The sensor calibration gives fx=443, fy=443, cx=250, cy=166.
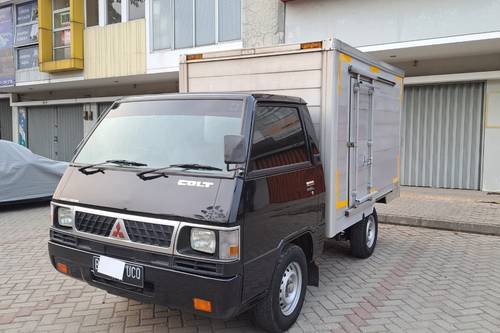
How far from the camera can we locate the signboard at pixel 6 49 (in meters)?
18.1

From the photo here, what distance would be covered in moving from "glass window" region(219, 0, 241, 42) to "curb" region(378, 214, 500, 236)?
6.78 meters

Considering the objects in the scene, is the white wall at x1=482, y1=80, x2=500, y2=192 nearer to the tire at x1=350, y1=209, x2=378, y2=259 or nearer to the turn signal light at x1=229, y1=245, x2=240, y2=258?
the tire at x1=350, y1=209, x2=378, y2=259

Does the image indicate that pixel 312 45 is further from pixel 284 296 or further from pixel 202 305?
pixel 202 305

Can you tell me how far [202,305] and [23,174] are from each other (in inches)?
285

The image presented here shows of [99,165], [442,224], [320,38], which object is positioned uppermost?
[320,38]

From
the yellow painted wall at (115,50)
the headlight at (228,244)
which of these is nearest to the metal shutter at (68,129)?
the yellow painted wall at (115,50)

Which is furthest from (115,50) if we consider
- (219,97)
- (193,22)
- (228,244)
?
(228,244)

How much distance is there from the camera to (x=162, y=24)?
13.6 meters

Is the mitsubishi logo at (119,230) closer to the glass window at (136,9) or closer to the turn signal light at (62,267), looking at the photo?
the turn signal light at (62,267)

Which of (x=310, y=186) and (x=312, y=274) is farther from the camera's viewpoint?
(x=312, y=274)

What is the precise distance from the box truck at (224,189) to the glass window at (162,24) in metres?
9.47

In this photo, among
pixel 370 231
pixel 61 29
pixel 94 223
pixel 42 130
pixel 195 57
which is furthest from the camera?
pixel 42 130

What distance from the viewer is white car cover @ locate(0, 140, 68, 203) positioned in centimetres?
852

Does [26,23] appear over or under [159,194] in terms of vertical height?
over
